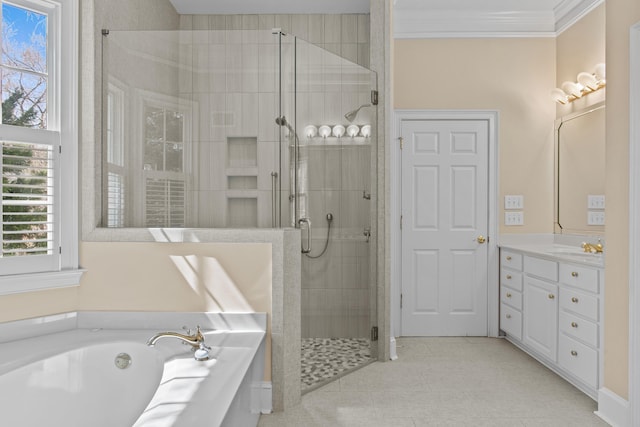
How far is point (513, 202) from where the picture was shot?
12.9 ft

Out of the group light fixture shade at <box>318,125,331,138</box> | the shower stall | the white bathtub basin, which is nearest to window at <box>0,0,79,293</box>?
the shower stall

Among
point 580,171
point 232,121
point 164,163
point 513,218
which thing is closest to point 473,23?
point 580,171

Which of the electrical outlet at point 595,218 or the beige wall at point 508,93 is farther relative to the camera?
the beige wall at point 508,93

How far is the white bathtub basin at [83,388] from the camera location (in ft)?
5.90

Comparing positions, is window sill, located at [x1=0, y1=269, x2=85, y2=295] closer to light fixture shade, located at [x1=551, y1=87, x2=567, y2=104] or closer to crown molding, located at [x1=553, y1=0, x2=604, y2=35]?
light fixture shade, located at [x1=551, y1=87, x2=567, y2=104]

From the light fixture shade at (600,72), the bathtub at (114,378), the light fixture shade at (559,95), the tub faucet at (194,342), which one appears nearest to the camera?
the bathtub at (114,378)

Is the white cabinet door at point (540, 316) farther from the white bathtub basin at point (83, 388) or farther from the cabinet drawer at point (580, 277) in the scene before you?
the white bathtub basin at point (83, 388)

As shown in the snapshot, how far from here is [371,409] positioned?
8.11 ft

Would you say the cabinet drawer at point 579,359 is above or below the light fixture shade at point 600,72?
below

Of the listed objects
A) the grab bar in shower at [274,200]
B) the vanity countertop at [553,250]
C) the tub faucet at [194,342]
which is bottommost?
the tub faucet at [194,342]

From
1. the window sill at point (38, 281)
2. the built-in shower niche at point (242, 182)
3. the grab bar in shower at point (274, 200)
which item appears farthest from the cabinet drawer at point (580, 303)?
the window sill at point (38, 281)

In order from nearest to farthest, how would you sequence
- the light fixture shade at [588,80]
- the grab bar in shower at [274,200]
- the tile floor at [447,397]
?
1. the tile floor at [447,397]
2. the grab bar in shower at [274,200]
3. the light fixture shade at [588,80]

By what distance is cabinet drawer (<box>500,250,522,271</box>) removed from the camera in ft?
11.5

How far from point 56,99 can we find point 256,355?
1.71m
